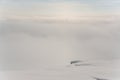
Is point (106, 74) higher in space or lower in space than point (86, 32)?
lower

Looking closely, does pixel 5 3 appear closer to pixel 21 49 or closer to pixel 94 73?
pixel 21 49

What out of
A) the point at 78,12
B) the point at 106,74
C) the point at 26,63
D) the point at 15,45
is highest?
the point at 78,12

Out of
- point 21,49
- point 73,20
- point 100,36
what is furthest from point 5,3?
point 100,36

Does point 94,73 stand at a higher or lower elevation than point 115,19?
lower

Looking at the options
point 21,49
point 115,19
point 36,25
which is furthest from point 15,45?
point 115,19

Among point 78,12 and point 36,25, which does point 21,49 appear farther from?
point 78,12

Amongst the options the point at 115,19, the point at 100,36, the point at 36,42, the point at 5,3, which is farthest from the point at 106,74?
the point at 5,3

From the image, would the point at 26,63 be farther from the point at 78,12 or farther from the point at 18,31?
the point at 78,12
